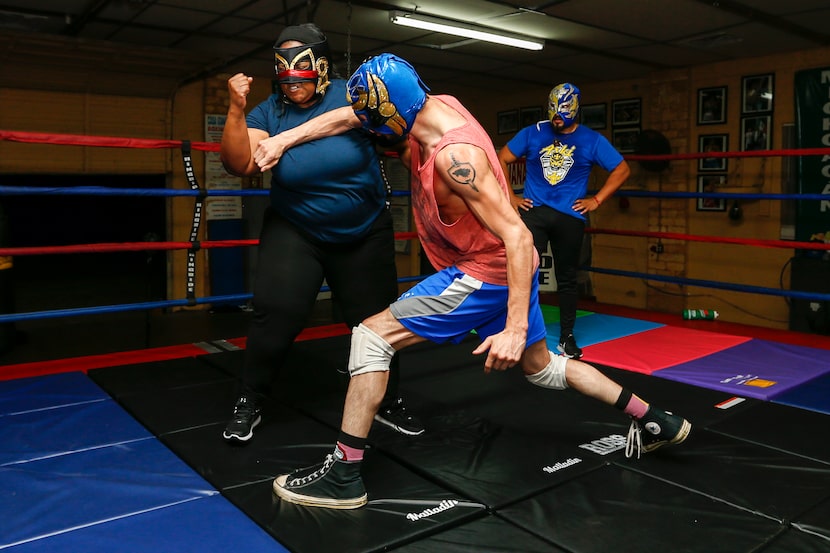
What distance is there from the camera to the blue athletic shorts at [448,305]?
6.31 ft

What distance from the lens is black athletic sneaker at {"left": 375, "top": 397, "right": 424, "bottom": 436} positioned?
2.43m

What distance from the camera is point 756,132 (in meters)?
6.49

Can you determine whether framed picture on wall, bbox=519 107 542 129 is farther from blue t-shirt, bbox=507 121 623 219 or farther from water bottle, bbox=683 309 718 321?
blue t-shirt, bbox=507 121 623 219

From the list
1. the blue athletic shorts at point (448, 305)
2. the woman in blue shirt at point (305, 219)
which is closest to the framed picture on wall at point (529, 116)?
the woman in blue shirt at point (305, 219)

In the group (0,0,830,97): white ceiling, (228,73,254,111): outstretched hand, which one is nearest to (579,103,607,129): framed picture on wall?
(0,0,830,97): white ceiling

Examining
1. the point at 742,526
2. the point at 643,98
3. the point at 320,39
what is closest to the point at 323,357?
the point at 320,39

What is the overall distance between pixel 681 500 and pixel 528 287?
29.4 inches

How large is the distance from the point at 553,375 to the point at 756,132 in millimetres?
5412

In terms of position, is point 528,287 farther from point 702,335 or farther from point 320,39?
point 702,335

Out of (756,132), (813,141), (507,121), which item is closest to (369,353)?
(813,141)

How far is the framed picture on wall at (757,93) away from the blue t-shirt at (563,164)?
11.0 feet

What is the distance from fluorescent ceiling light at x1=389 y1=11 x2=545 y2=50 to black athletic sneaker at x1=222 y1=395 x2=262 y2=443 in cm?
357

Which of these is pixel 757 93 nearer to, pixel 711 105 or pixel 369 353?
pixel 711 105

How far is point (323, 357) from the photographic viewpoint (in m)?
3.51
